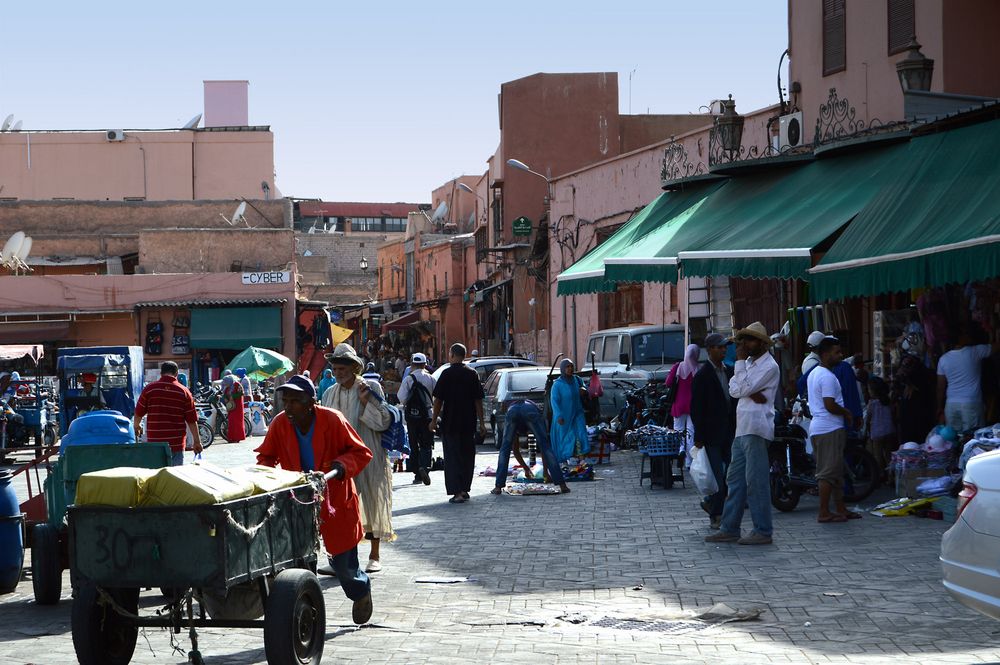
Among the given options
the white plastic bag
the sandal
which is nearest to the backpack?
the white plastic bag

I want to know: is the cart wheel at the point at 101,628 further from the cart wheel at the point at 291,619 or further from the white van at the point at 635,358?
the white van at the point at 635,358

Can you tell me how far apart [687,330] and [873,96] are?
16.9ft

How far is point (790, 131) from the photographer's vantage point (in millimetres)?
20391

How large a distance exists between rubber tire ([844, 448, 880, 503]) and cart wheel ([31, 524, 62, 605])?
8079 millimetres

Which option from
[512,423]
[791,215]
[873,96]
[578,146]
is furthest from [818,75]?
[578,146]

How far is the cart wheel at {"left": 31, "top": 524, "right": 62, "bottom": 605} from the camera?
965 centimetres

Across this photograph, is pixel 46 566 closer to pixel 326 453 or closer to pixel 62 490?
pixel 62 490

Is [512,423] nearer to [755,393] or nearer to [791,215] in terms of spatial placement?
[791,215]

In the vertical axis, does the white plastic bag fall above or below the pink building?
below

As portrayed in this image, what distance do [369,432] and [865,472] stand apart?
617 cm

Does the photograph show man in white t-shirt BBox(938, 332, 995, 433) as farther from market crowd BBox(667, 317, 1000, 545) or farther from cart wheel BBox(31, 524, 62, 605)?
cart wheel BBox(31, 524, 62, 605)

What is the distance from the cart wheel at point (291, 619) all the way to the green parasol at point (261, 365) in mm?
29232

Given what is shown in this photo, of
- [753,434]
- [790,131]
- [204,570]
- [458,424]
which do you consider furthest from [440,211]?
[204,570]

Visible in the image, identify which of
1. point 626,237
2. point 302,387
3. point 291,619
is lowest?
point 291,619
